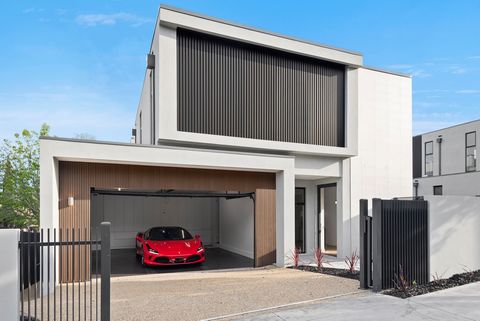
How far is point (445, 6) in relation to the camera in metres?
10.6

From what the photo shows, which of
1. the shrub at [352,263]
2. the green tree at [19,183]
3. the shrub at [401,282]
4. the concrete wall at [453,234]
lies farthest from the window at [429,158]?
the green tree at [19,183]

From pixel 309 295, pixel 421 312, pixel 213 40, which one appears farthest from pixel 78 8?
pixel 421 312

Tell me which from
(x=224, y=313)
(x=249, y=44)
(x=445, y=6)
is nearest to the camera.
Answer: (x=224, y=313)

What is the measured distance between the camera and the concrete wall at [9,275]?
5.05 metres

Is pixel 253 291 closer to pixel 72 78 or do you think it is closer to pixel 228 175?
pixel 228 175

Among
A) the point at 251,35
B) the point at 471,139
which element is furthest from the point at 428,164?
the point at 251,35

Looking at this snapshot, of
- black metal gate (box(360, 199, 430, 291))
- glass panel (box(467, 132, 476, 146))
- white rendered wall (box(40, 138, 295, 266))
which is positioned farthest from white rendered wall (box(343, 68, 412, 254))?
glass panel (box(467, 132, 476, 146))

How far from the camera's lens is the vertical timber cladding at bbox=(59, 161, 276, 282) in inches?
384

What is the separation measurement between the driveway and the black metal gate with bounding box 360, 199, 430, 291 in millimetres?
661

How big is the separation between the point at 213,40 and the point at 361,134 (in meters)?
6.59

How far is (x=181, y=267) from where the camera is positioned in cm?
1237

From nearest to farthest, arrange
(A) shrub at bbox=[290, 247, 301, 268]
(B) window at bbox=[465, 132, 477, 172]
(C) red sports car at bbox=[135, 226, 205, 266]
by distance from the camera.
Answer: (A) shrub at bbox=[290, 247, 301, 268], (C) red sports car at bbox=[135, 226, 205, 266], (B) window at bbox=[465, 132, 477, 172]

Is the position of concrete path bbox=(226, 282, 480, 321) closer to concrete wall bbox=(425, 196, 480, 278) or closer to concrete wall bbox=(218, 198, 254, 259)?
concrete wall bbox=(425, 196, 480, 278)

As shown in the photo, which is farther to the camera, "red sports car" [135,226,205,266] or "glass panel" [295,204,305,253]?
"glass panel" [295,204,305,253]
